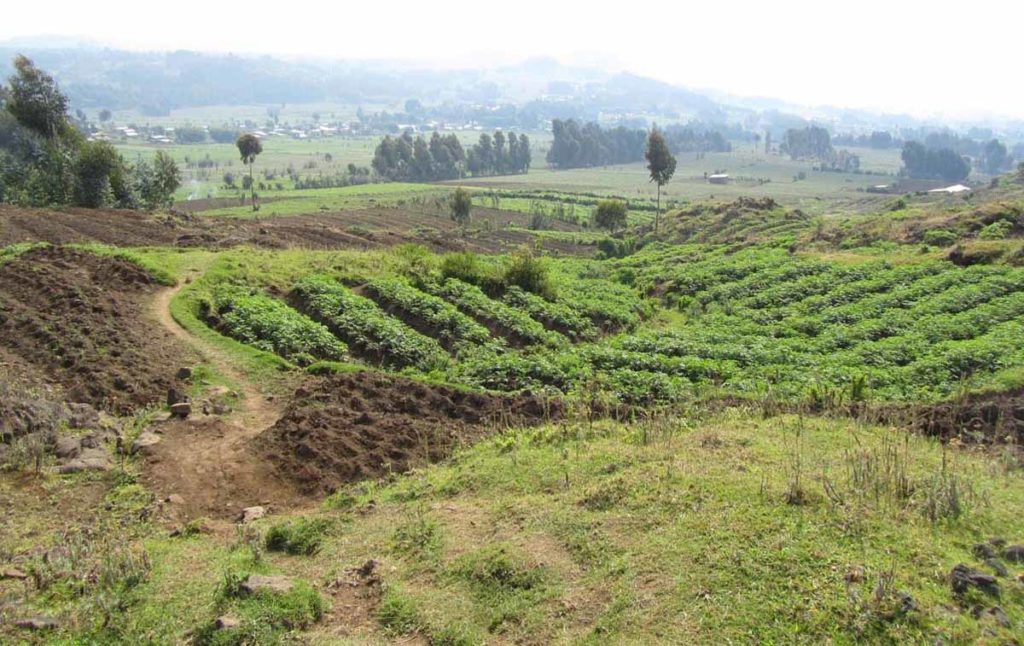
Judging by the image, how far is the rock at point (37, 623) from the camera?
9.29 meters

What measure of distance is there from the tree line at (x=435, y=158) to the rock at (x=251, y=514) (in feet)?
441

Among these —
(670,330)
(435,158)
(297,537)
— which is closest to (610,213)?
(670,330)

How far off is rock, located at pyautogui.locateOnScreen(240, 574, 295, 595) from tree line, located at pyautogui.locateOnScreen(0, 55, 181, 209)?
48.5 m

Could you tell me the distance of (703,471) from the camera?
1221cm

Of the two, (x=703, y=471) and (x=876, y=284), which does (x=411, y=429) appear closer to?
(x=703, y=471)

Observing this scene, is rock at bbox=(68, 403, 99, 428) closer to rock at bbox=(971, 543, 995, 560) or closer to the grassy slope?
the grassy slope

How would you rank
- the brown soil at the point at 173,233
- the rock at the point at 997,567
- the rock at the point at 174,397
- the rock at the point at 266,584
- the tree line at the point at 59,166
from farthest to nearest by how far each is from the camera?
the tree line at the point at 59,166, the brown soil at the point at 173,233, the rock at the point at 174,397, the rock at the point at 266,584, the rock at the point at 997,567

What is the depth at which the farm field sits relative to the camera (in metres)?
9.24

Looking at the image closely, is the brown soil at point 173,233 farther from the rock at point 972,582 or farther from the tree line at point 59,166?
the rock at point 972,582

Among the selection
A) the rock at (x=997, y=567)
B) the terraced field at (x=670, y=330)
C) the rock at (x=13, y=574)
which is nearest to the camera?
the rock at (x=997, y=567)

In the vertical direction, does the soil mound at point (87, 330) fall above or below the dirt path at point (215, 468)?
above

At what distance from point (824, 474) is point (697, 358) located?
1093 cm

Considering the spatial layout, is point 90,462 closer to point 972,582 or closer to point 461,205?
point 972,582

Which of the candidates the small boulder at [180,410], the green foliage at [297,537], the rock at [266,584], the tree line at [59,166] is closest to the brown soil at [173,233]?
the tree line at [59,166]
